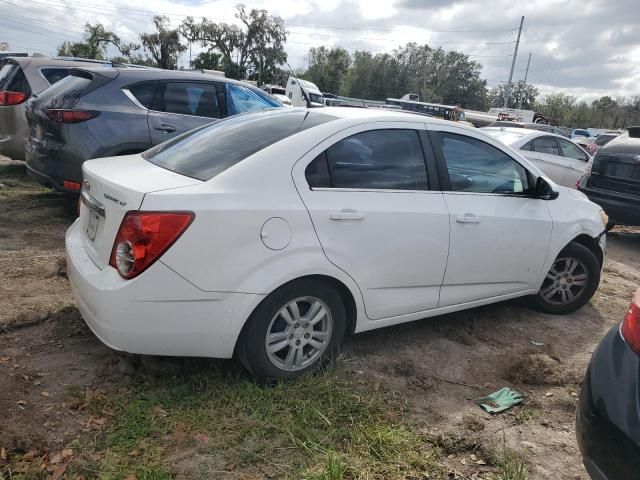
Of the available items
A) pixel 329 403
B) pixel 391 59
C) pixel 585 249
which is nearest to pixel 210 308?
pixel 329 403

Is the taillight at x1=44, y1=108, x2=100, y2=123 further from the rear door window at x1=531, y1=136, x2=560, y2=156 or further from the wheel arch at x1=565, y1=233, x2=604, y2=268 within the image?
the rear door window at x1=531, y1=136, x2=560, y2=156

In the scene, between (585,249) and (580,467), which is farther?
(585,249)

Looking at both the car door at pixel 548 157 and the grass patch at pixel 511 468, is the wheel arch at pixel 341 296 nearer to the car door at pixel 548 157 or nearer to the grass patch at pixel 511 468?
the grass patch at pixel 511 468

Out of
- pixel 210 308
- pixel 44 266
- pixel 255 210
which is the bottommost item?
pixel 44 266

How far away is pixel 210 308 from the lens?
2.65 meters

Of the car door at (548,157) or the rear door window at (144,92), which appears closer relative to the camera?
the rear door window at (144,92)

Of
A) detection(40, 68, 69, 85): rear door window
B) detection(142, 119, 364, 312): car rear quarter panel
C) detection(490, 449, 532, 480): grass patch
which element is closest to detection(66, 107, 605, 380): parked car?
detection(142, 119, 364, 312): car rear quarter panel

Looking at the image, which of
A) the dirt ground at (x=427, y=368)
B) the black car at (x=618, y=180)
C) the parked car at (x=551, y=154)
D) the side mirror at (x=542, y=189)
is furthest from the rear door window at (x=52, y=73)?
the black car at (x=618, y=180)

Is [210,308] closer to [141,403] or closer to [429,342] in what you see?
[141,403]

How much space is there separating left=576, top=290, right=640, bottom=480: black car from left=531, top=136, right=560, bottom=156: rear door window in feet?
27.9

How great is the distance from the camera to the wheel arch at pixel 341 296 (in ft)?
9.15

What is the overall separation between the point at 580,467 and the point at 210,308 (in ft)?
6.63

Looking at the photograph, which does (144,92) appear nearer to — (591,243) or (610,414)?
(591,243)

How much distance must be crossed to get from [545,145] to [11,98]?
8.92 meters
